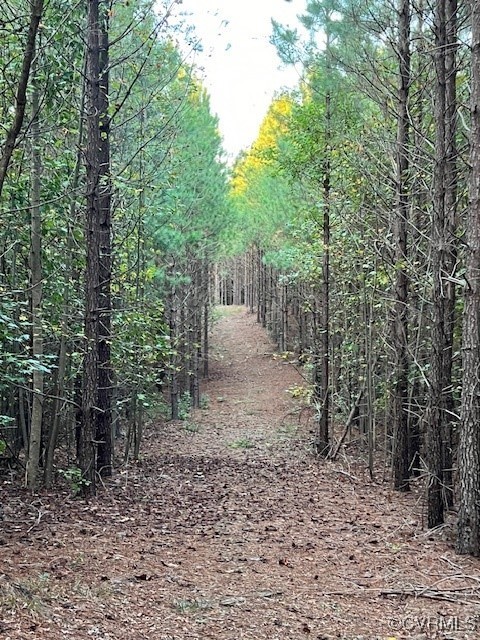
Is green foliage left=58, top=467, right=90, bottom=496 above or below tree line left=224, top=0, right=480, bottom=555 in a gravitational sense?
below

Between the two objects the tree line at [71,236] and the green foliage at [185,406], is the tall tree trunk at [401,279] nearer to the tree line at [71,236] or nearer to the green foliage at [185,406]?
the tree line at [71,236]

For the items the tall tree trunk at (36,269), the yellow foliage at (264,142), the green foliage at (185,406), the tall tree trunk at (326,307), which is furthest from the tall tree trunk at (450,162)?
the green foliage at (185,406)

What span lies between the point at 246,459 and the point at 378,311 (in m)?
3.93

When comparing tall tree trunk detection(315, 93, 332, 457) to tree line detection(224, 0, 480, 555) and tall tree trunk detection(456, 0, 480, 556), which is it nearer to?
tree line detection(224, 0, 480, 555)

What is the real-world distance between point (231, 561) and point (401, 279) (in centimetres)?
469

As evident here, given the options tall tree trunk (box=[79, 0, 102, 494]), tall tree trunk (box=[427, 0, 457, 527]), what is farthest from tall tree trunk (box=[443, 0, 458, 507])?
tall tree trunk (box=[79, 0, 102, 494])

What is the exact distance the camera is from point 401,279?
830 cm

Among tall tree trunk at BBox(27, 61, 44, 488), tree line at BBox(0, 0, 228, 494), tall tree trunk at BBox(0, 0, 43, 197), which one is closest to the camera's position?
tall tree trunk at BBox(0, 0, 43, 197)

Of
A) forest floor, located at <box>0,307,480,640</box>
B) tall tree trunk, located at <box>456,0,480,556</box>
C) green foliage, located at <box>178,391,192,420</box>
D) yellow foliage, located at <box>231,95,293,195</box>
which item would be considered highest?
yellow foliage, located at <box>231,95,293,195</box>

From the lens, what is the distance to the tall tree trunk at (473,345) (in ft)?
18.3

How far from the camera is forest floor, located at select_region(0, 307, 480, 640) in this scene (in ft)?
13.0

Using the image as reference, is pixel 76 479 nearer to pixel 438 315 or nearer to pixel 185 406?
pixel 438 315

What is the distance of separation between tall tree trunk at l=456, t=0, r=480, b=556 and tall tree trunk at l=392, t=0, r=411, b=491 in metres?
2.27

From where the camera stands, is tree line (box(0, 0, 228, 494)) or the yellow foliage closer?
tree line (box(0, 0, 228, 494))
